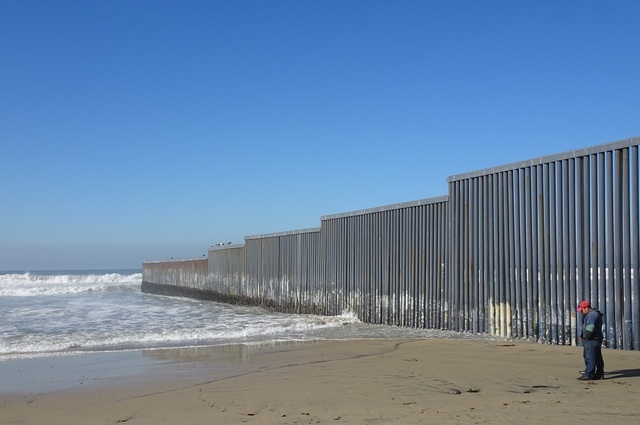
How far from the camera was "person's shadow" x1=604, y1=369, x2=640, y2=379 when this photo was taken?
10617mm

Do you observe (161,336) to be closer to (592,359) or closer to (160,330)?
(160,330)

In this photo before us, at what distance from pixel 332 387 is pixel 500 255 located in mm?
7360

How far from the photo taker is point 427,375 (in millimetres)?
11344

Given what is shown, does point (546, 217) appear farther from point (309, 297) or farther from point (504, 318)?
point (309, 297)

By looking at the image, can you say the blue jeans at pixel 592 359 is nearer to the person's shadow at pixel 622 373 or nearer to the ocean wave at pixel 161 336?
the person's shadow at pixel 622 373

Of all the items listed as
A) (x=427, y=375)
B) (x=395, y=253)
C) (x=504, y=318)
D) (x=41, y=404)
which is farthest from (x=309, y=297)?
(x=41, y=404)

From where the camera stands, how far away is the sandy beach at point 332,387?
8531mm

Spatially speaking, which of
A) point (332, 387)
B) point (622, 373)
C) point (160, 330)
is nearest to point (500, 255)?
point (622, 373)

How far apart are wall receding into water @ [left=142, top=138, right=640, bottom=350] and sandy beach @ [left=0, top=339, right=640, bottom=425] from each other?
3.65 feet

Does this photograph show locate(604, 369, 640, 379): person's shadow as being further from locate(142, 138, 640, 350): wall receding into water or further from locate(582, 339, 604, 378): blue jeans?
locate(142, 138, 640, 350): wall receding into water

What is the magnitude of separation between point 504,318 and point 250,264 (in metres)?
17.4

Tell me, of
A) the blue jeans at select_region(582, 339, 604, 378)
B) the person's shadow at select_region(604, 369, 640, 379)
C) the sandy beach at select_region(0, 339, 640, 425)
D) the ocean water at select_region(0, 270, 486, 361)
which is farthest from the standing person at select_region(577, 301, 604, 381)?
the ocean water at select_region(0, 270, 486, 361)

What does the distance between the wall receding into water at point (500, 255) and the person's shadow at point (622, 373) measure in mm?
2177

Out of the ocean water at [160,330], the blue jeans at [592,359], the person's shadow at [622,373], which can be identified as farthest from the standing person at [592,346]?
the ocean water at [160,330]
